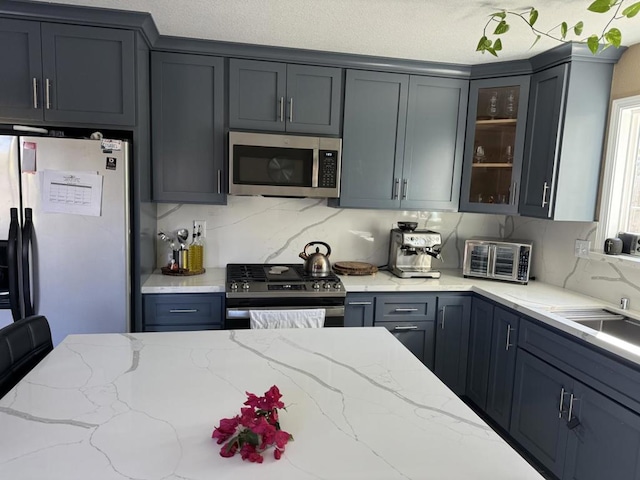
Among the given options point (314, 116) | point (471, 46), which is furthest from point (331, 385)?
point (471, 46)

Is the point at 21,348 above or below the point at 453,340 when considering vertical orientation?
above

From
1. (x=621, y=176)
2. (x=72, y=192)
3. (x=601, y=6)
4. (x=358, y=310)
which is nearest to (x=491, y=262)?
(x=621, y=176)

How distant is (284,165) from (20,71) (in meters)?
1.51

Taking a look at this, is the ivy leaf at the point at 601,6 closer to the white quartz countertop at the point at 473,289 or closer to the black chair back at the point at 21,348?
the white quartz countertop at the point at 473,289

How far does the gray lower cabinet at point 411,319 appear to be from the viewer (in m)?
2.84

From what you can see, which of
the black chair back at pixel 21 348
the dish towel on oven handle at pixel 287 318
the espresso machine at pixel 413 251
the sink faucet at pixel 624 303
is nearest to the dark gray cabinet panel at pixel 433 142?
the espresso machine at pixel 413 251

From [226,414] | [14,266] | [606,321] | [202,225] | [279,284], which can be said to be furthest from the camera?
[202,225]

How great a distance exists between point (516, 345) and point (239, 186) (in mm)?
1930

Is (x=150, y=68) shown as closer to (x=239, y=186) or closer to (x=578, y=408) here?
(x=239, y=186)

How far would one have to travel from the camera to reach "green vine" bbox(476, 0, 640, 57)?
1585 mm

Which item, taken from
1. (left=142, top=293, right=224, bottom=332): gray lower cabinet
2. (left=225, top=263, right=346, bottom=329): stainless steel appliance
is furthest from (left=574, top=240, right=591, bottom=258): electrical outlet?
(left=142, top=293, right=224, bottom=332): gray lower cabinet

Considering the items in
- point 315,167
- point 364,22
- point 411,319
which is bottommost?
point 411,319

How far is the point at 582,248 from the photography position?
2.78 metres

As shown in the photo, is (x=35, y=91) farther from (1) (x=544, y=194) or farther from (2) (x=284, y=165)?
(1) (x=544, y=194)
